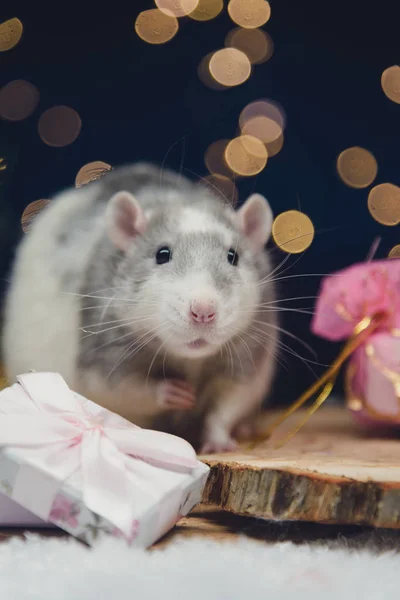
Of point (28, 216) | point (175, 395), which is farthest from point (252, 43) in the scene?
point (175, 395)

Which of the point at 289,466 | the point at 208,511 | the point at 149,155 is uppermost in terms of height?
the point at 149,155

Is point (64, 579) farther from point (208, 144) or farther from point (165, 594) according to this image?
point (208, 144)

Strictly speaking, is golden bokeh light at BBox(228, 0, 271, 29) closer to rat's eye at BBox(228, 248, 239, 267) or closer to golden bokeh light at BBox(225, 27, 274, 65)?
golden bokeh light at BBox(225, 27, 274, 65)

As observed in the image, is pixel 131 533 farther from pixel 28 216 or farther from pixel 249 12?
pixel 249 12

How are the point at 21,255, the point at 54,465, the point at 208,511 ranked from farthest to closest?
the point at 21,255
the point at 208,511
the point at 54,465

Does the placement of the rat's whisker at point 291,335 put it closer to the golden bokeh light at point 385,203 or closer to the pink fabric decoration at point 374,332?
the pink fabric decoration at point 374,332

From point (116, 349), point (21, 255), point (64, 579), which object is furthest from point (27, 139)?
point (64, 579)

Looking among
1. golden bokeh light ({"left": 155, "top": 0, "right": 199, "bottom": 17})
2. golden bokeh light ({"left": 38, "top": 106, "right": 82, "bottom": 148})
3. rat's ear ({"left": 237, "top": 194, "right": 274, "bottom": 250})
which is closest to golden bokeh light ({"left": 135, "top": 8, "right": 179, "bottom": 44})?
golden bokeh light ({"left": 155, "top": 0, "right": 199, "bottom": 17})
